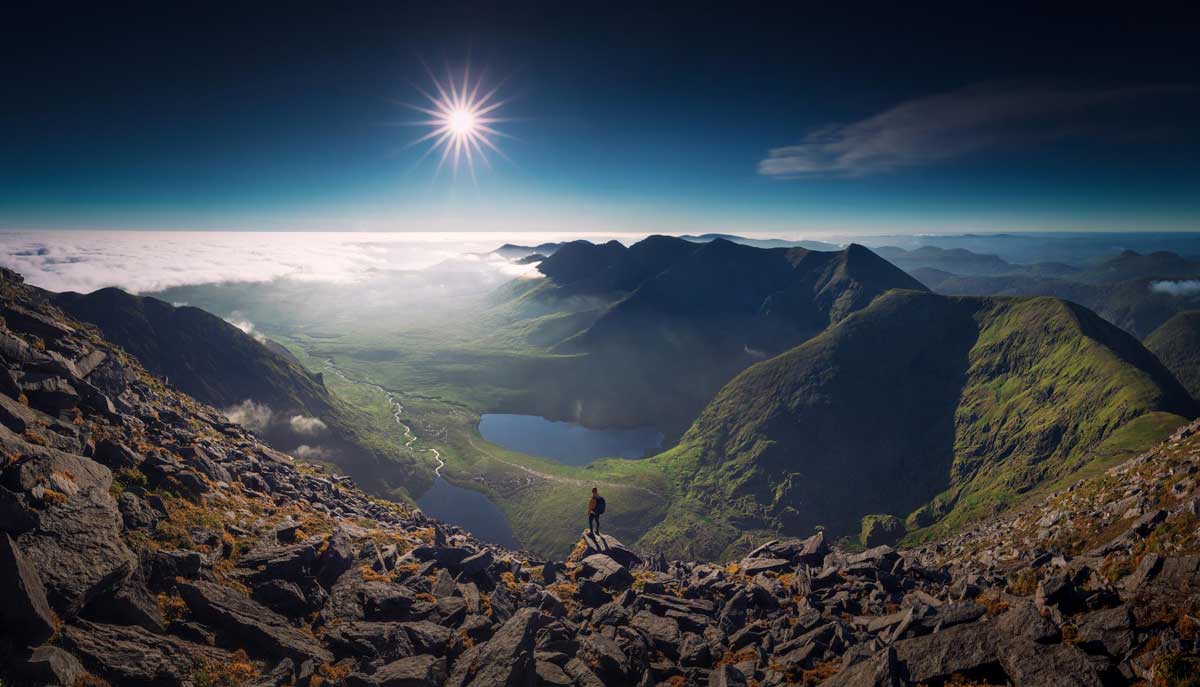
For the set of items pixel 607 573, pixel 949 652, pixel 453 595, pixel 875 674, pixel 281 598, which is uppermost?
pixel 949 652

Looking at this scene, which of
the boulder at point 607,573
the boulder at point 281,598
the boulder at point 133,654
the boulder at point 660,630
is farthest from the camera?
the boulder at point 607,573

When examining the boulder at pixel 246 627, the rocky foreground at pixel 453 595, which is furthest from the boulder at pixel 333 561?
the boulder at pixel 246 627

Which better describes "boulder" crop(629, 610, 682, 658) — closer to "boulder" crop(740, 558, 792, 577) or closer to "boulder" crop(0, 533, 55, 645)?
"boulder" crop(740, 558, 792, 577)

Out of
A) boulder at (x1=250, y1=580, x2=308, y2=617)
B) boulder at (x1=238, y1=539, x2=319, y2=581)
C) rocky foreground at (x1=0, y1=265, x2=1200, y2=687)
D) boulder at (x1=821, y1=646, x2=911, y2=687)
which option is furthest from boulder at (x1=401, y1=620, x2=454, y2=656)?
boulder at (x1=821, y1=646, x2=911, y2=687)

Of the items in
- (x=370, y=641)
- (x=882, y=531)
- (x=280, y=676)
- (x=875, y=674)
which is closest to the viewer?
(x=875, y=674)

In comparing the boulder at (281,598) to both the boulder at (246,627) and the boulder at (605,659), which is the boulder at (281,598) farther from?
the boulder at (605,659)

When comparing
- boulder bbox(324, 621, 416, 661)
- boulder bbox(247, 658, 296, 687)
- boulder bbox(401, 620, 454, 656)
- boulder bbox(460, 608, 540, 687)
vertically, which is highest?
boulder bbox(247, 658, 296, 687)

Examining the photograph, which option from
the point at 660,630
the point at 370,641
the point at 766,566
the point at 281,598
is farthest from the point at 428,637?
the point at 766,566

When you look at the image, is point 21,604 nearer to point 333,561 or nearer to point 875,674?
point 333,561
